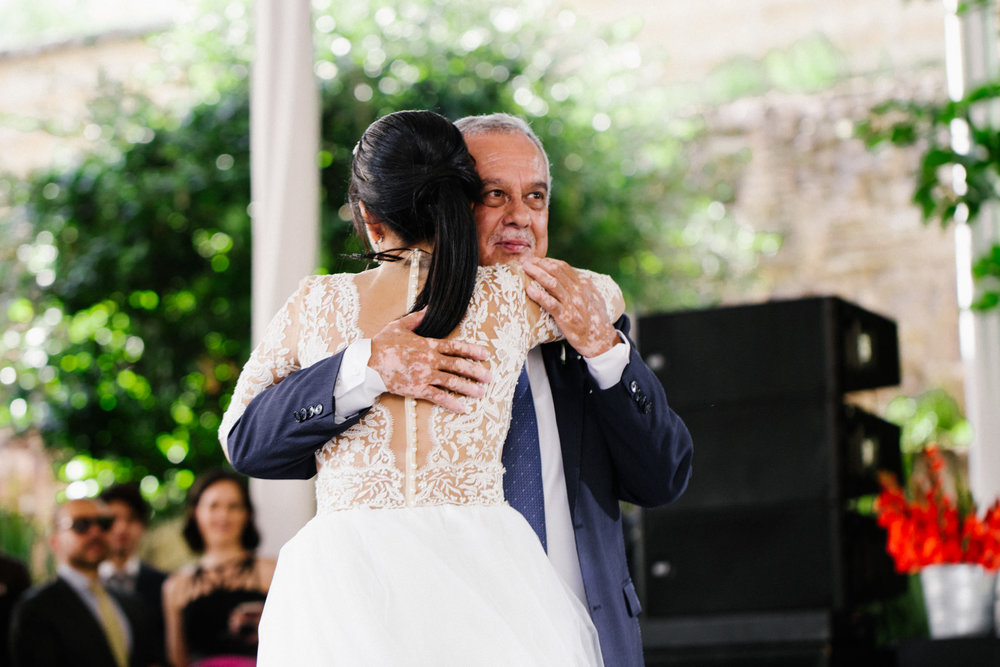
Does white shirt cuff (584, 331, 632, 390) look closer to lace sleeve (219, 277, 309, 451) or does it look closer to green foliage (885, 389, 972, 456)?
lace sleeve (219, 277, 309, 451)

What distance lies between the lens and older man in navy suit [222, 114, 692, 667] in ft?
5.84

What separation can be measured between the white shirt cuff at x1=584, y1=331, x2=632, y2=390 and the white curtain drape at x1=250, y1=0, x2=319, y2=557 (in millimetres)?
2567

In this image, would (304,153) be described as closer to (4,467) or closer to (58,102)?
(4,467)

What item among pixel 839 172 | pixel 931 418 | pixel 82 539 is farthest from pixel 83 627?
pixel 839 172

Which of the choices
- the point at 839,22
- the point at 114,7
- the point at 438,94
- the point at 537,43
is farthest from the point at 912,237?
the point at 114,7

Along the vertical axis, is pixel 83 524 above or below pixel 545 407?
below

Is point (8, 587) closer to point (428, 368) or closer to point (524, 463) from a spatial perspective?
point (524, 463)

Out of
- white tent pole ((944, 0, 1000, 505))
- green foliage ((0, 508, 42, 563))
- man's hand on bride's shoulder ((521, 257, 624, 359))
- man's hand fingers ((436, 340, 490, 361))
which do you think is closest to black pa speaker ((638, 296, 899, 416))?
white tent pole ((944, 0, 1000, 505))

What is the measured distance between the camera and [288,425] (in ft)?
5.97

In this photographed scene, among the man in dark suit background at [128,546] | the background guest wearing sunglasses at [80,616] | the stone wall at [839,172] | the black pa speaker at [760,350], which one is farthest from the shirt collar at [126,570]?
the stone wall at [839,172]

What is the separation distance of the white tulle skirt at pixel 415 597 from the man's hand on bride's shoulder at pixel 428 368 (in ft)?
0.52

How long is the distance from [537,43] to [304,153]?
3231 mm

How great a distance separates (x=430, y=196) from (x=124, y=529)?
13.0 feet

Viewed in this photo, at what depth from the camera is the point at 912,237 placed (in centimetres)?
954
